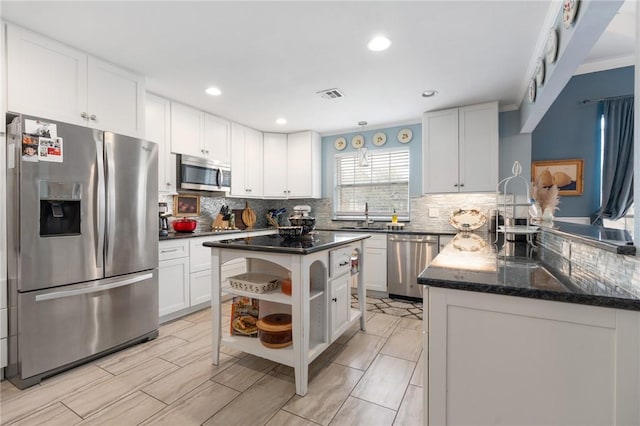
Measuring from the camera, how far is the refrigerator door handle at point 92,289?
79.4 inches

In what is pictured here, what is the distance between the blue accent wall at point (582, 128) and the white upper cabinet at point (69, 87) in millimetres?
4719

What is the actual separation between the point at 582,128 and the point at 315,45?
137 inches

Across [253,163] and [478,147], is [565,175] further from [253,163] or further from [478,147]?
[253,163]

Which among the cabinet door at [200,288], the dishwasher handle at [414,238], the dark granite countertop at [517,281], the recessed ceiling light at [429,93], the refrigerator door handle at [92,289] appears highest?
the recessed ceiling light at [429,93]

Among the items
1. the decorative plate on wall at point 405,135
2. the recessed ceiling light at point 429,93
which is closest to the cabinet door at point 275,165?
the decorative plate on wall at point 405,135

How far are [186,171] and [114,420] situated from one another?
2.55 m

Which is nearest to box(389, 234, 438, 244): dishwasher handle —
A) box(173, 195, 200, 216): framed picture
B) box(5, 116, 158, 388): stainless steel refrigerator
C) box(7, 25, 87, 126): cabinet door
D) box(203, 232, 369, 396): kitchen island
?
box(203, 232, 369, 396): kitchen island

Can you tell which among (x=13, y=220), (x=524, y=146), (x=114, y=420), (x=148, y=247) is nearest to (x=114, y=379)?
(x=114, y=420)

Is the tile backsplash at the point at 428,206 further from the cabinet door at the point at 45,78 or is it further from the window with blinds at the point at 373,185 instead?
the cabinet door at the point at 45,78

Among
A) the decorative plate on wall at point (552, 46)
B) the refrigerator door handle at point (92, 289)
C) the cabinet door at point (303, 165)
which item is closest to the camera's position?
the decorative plate on wall at point (552, 46)

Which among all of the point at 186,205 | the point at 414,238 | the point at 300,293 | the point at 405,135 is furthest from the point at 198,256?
the point at 405,135

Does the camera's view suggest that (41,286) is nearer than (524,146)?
Yes

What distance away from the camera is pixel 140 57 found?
2.50m

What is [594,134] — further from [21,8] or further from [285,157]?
[21,8]
